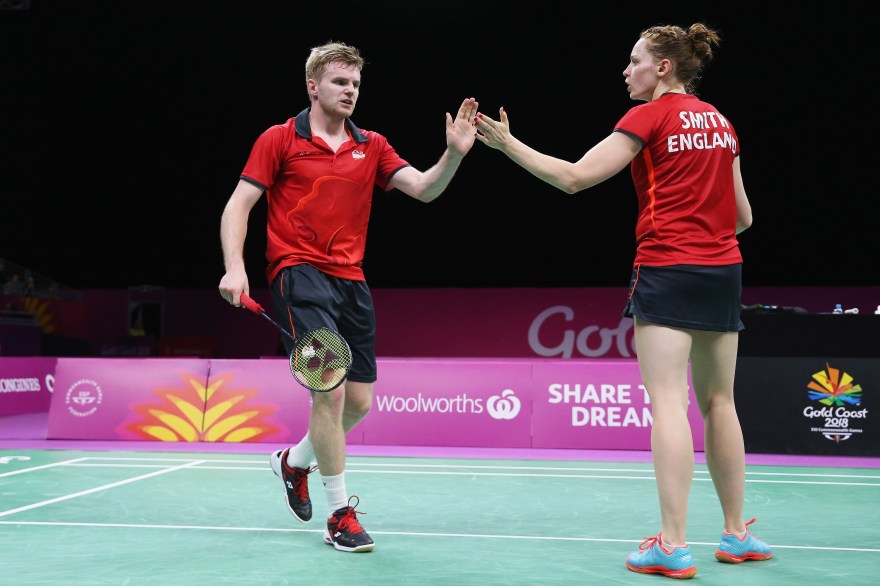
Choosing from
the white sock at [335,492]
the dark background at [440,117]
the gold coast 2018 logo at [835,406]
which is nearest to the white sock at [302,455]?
the white sock at [335,492]

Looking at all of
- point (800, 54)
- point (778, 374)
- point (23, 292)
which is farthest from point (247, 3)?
point (778, 374)

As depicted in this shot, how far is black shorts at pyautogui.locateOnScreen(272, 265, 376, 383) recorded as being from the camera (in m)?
3.40

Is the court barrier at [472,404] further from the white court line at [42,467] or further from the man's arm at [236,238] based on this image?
the man's arm at [236,238]

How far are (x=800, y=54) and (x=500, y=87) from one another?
14.5ft

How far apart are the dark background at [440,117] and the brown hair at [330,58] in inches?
399

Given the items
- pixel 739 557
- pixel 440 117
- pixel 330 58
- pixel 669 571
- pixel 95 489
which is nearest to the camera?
pixel 669 571

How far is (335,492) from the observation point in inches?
135

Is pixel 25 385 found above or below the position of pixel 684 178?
below

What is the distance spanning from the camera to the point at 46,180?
16.8m

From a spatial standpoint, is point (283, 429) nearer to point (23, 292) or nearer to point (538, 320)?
point (538, 320)

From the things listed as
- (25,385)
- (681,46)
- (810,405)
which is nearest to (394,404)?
(810,405)

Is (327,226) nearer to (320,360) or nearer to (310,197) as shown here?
(310,197)

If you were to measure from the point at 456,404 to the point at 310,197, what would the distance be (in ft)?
12.8

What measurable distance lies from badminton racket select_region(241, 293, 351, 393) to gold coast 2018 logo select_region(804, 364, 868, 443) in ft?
15.2
